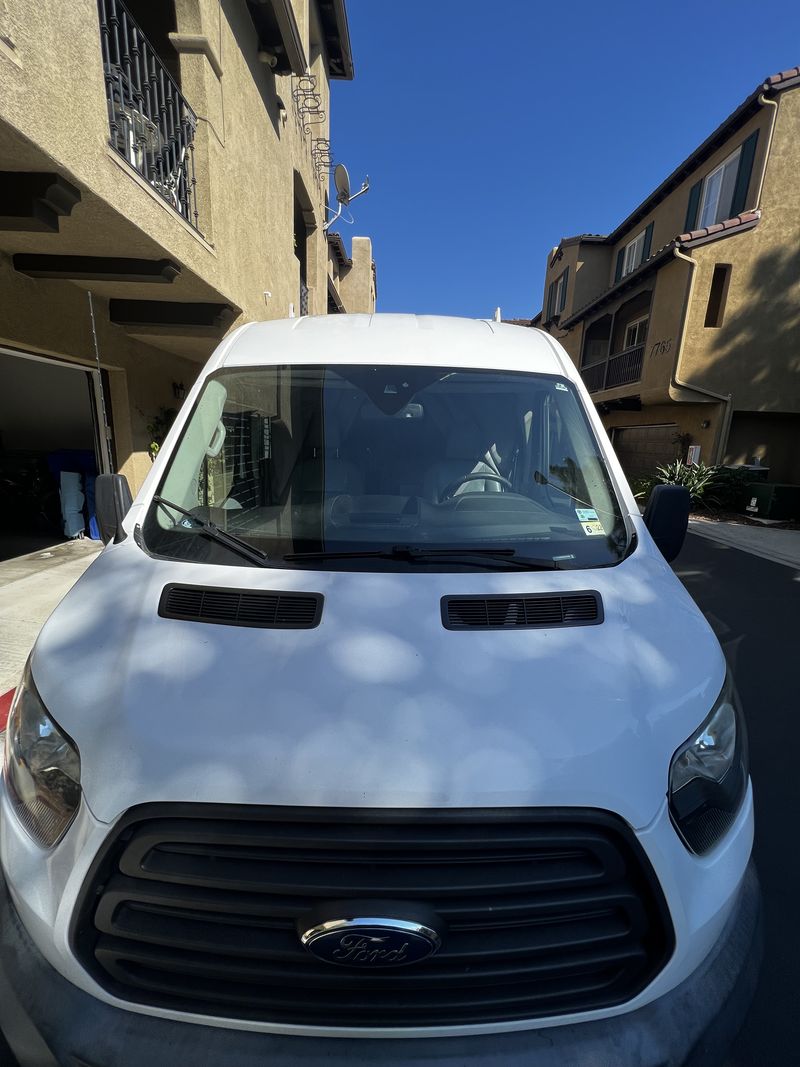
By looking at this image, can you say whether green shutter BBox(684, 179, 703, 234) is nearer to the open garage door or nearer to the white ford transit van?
the open garage door

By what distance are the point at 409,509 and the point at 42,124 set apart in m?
3.18

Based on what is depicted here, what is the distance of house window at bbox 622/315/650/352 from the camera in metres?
16.9

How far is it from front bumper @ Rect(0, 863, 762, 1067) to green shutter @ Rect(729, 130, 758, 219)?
56.8 ft

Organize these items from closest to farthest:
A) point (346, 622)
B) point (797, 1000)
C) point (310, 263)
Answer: point (346, 622)
point (797, 1000)
point (310, 263)

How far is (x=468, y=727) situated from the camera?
1219 mm

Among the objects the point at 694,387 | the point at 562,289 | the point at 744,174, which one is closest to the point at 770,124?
the point at 744,174

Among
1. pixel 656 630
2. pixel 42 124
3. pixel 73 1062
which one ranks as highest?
pixel 42 124

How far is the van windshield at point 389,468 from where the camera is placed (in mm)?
1910

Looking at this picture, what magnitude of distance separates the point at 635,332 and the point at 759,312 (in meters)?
4.77

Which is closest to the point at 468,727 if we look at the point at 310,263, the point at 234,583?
the point at 234,583

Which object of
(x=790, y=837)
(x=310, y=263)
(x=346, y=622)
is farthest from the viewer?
(x=310, y=263)

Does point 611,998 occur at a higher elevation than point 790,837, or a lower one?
higher

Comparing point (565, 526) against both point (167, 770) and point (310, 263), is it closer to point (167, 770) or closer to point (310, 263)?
point (167, 770)

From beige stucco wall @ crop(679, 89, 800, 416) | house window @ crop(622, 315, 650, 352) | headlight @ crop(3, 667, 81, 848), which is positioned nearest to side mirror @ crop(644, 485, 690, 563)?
headlight @ crop(3, 667, 81, 848)
